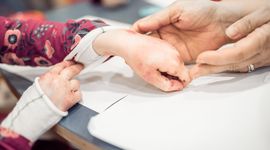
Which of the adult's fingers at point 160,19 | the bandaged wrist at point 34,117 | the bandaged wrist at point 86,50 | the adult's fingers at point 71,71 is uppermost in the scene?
the adult's fingers at point 160,19

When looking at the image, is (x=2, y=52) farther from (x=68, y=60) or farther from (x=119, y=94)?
(x=119, y=94)

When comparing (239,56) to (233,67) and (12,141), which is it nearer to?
(233,67)

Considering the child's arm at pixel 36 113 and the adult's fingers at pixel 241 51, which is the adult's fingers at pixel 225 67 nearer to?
the adult's fingers at pixel 241 51

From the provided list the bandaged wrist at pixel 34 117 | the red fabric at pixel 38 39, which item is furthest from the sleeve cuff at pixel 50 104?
the red fabric at pixel 38 39

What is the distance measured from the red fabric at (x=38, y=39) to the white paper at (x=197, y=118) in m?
Result: 0.15

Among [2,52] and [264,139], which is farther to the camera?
[2,52]

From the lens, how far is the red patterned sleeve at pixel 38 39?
57cm

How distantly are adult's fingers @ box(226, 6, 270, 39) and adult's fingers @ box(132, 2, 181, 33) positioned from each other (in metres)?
0.09

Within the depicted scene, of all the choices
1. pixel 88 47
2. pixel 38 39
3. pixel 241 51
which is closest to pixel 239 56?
pixel 241 51

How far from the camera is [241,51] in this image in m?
0.46

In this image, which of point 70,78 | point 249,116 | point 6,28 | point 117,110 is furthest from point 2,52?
point 249,116

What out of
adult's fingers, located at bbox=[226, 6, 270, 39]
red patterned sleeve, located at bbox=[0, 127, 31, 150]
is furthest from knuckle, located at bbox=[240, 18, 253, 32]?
red patterned sleeve, located at bbox=[0, 127, 31, 150]

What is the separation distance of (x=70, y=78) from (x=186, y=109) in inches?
7.5

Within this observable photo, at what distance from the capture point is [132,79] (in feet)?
1.81
